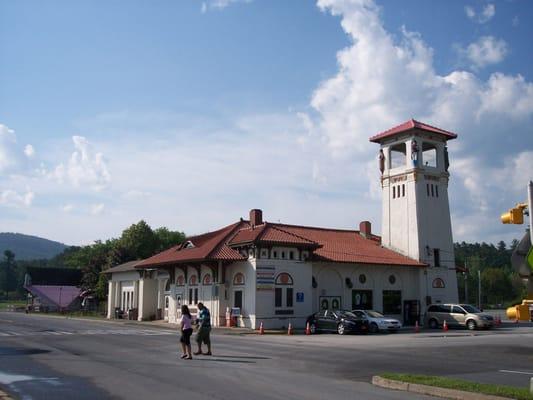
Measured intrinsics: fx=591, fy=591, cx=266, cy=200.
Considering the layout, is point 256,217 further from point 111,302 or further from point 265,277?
point 111,302

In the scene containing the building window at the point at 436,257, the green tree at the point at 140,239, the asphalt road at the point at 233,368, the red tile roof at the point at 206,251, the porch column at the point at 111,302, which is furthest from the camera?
the green tree at the point at 140,239

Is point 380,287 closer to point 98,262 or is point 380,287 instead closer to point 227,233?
point 227,233

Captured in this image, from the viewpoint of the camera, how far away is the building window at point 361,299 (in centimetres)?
4322

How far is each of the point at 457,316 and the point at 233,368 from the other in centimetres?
2954

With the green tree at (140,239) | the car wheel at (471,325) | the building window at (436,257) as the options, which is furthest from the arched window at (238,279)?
the green tree at (140,239)

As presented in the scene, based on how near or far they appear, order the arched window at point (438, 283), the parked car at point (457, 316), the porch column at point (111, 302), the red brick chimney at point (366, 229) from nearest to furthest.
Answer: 1. the parked car at point (457, 316)
2. the arched window at point (438, 283)
3. the red brick chimney at point (366, 229)
4. the porch column at point (111, 302)

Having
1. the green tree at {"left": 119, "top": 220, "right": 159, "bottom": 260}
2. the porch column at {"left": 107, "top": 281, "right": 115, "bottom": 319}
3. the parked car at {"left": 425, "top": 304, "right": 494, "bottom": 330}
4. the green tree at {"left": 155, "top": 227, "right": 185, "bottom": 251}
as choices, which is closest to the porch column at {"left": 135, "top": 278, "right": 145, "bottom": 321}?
the porch column at {"left": 107, "top": 281, "right": 115, "bottom": 319}

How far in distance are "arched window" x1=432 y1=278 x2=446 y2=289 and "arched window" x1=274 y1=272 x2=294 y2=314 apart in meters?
14.1

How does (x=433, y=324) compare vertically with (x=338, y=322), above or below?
below

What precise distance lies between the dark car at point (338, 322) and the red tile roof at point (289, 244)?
5.95m

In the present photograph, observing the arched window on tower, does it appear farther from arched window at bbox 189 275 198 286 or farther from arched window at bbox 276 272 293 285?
arched window at bbox 189 275 198 286

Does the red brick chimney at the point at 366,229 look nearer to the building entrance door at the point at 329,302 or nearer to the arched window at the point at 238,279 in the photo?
the building entrance door at the point at 329,302

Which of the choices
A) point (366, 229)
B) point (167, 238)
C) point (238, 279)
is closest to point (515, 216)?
point (238, 279)

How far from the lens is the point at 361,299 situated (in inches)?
1715
